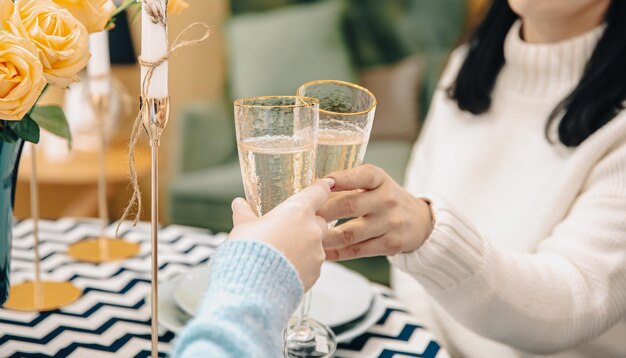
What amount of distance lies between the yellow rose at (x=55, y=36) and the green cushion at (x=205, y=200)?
1574mm

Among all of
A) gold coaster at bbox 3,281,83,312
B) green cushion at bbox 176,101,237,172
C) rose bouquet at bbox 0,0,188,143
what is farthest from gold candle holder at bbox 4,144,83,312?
green cushion at bbox 176,101,237,172

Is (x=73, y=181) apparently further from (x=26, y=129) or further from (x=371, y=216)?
(x=371, y=216)

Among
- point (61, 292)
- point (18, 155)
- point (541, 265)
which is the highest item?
point (18, 155)

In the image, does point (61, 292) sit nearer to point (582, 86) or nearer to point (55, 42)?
point (55, 42)

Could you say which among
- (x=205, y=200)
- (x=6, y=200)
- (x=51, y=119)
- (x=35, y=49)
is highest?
(x=35, y=49)

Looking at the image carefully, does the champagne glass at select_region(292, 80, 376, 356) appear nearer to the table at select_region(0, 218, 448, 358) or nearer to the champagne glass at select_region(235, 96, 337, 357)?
the champagne glass at select_region(235, 96, 337, 357)

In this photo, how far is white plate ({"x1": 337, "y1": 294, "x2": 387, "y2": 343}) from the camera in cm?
100

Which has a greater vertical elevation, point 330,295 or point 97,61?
point 97,61

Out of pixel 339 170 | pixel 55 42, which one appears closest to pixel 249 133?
pixel 339 170

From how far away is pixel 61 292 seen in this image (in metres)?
1.12

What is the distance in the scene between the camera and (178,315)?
103 centimetres

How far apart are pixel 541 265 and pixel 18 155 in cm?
78

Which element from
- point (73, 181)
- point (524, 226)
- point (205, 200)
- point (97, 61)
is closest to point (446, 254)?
point (524, 226)

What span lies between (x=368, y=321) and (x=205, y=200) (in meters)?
1.48
